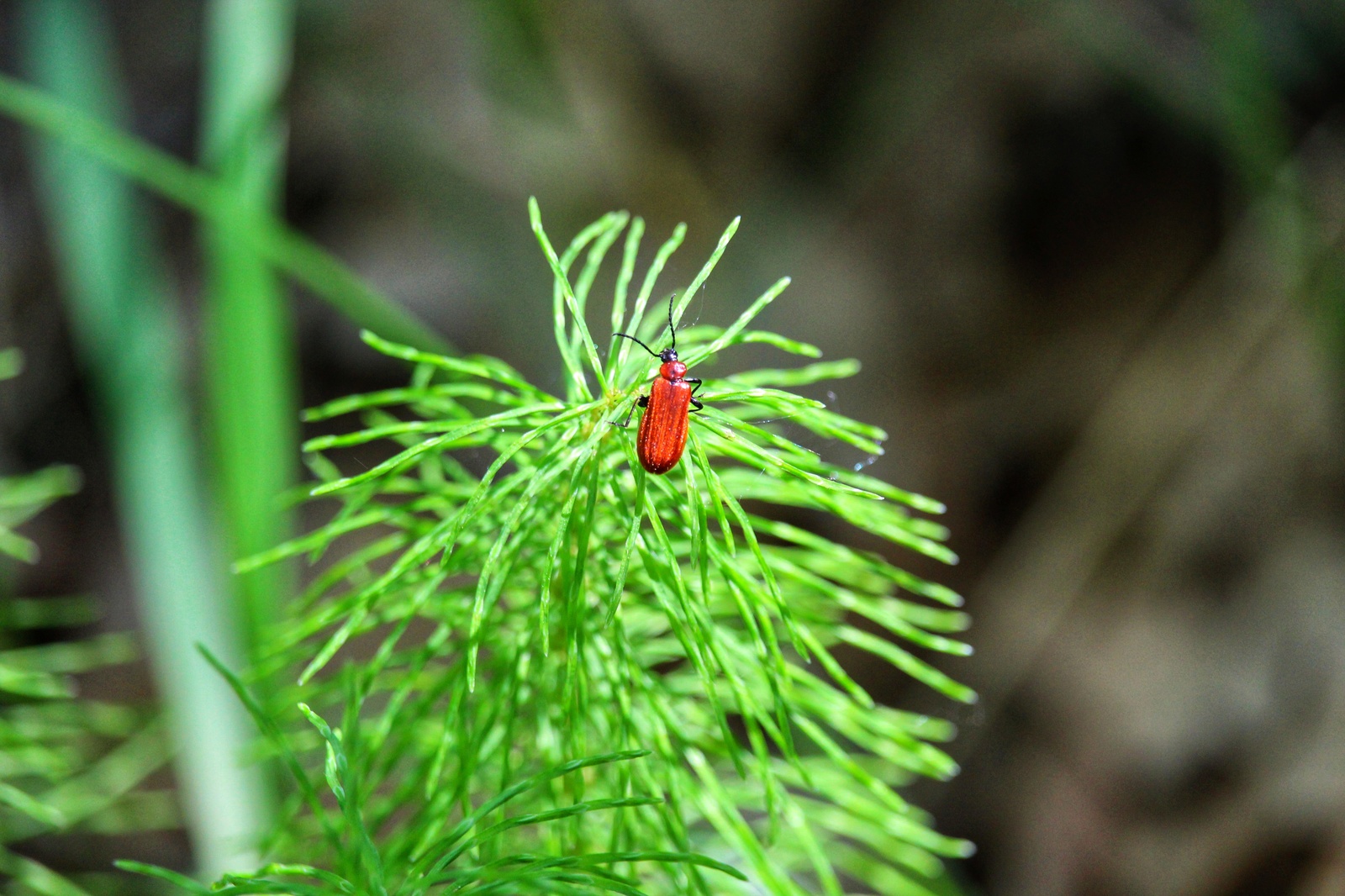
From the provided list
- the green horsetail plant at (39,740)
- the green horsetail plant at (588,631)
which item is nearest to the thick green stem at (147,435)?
the green horsetail plant at (39,740)

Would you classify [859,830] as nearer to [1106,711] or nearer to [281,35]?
[281,35]

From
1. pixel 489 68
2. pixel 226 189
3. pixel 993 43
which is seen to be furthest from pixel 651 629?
pixel 993 43

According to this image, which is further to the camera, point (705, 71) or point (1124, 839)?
point (705, 71)

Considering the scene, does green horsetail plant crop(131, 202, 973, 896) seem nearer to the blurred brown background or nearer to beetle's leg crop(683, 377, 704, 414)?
beetle's leg crop(683, 377, 704, 414)

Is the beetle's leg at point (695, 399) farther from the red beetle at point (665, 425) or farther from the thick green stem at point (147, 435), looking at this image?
the thick green stem at point (147, 435)

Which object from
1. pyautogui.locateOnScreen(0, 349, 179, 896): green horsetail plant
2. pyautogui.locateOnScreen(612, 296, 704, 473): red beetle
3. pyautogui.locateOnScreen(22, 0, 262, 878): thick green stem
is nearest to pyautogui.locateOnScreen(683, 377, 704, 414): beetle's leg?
pyautogui.locateOnScreen(612, 296, 704, 473): red beetle

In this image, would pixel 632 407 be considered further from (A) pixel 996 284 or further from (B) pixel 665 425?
(A) pixel 996 284
